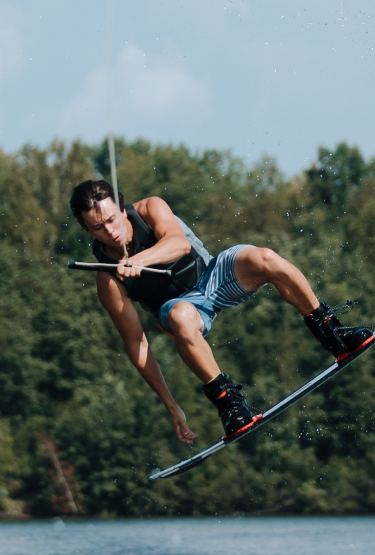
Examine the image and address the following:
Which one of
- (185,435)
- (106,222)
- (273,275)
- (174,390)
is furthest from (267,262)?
(174,390)

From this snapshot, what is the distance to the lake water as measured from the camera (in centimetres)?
2250

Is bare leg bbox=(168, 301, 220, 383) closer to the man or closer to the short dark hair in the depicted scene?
the man

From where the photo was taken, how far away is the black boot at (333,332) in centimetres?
619

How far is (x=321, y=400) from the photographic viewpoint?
29516mm

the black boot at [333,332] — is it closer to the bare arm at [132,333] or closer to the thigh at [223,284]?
the thigh at [223,284]

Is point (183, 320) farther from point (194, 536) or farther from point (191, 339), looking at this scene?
point (194, 536)

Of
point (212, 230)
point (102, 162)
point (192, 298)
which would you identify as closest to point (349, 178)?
point (212, 230)

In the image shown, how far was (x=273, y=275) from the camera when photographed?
5.90 m

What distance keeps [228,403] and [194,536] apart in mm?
21426

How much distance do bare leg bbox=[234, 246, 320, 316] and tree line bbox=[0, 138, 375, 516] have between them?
73.4ft

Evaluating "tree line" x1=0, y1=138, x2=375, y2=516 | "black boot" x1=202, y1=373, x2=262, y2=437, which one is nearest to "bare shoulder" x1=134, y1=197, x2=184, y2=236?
"black boot" x1=202, y1=373, x2=262, y2=437

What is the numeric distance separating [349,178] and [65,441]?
50.2 ft

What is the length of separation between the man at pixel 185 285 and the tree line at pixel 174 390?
22.1 m

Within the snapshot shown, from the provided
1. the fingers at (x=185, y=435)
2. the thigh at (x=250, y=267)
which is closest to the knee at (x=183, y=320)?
the thigh at (x=250, y=267)
